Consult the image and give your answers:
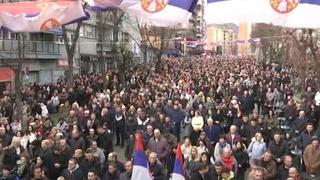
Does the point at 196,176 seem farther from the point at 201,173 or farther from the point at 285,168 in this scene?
the point at 285,168

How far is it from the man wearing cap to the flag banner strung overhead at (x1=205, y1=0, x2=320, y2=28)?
146 inches

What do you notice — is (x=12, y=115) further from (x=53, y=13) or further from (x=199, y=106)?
(x=53, y=13)

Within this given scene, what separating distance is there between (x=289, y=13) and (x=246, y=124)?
6480mm

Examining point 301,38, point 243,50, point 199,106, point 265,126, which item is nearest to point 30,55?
point 301,38

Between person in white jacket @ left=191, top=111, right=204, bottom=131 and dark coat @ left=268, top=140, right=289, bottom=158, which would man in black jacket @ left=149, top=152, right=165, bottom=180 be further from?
person in white jacket @ left=191, top=111, right=204, bottom=131

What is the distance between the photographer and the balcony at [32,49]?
36403 millimetres

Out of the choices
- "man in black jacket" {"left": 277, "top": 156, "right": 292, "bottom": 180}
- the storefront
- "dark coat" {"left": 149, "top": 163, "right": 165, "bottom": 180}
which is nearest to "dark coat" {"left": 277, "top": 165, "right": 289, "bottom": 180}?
"man in black jacket" {"left": 277, "top": 156, "right": 292, "bottom": 180}

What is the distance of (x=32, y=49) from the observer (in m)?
42.2

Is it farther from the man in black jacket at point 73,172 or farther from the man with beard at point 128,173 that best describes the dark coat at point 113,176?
the man in black jacket at point 73,172

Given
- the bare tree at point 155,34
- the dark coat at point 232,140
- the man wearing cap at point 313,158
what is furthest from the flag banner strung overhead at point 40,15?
the bare tree at point 155,34

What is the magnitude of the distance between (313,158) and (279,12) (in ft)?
13.7

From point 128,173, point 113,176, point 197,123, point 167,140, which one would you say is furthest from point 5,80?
point 128,173

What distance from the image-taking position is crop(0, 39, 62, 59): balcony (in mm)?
36403

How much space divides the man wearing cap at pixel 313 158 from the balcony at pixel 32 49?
22.7 meters
